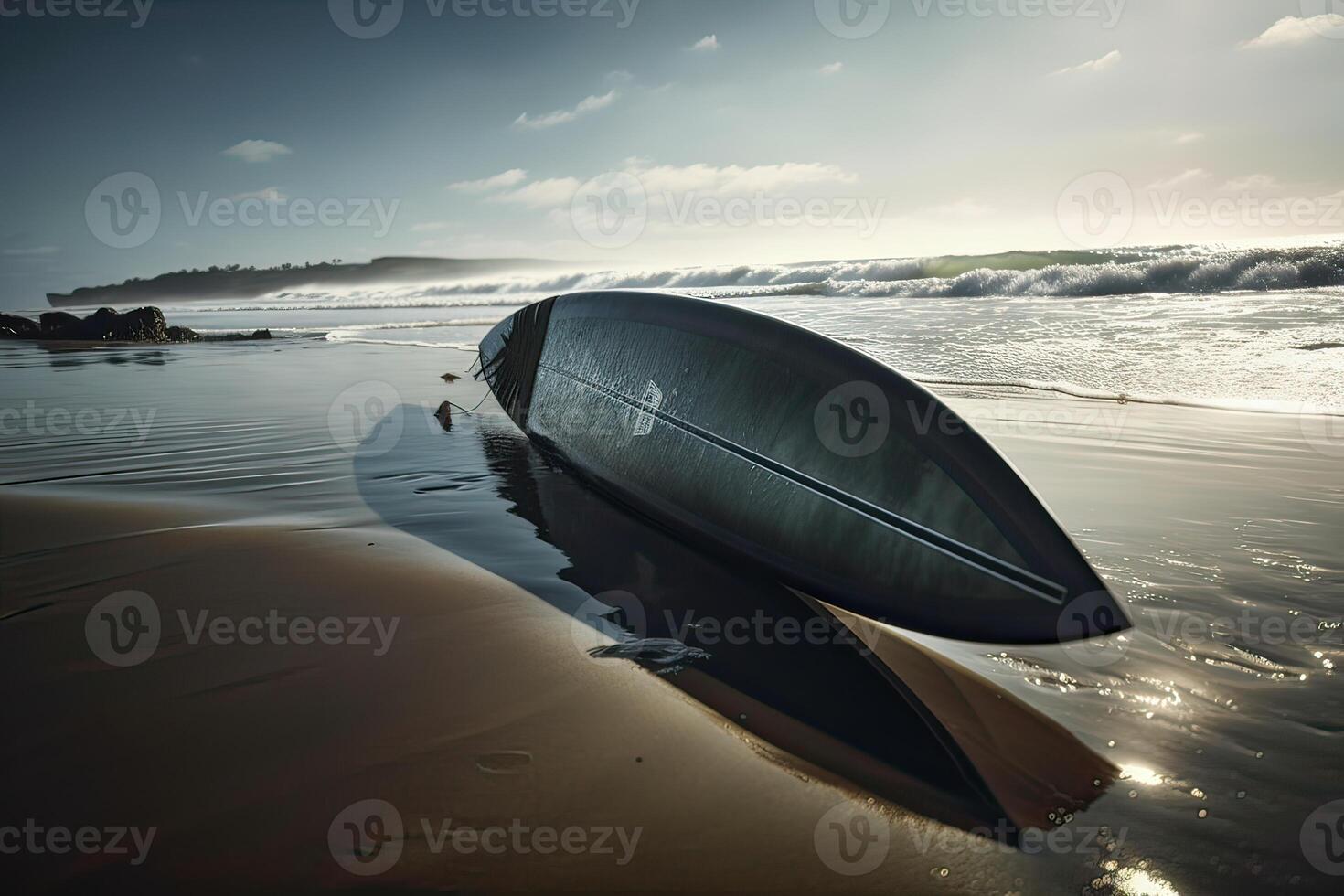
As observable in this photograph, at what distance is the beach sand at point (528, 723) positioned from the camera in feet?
4.09

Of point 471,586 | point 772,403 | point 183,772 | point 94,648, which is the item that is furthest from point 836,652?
point 94,648

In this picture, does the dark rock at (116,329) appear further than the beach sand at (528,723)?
Yes

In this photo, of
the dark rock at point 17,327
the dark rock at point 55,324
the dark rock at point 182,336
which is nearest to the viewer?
the dark rock at point 182,336

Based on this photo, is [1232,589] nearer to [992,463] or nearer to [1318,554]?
[1318,554]

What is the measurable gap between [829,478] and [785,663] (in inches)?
22.2

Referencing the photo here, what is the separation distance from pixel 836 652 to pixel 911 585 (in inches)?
11.0

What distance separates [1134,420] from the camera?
4926 millimetres

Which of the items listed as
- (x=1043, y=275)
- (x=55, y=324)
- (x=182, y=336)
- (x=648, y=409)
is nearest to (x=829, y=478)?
(x=648, y=409)

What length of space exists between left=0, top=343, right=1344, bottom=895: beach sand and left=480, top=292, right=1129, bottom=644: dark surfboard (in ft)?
0.79

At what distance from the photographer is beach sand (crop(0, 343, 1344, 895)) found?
49.1 inches

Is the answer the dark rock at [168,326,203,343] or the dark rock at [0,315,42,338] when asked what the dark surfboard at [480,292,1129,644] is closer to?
the dark rock at [168,326,203,343]

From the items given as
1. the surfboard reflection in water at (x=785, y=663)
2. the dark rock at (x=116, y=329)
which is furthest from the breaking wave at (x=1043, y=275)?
the dark rock at (x=116, y=329)

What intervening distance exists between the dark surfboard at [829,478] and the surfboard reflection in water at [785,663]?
0.40 ft

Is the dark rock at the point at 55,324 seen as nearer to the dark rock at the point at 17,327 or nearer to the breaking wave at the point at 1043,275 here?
the dark rock at the point at 17,327
